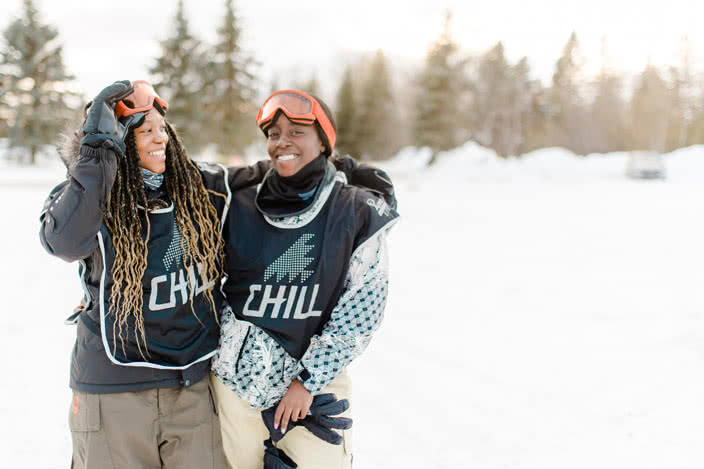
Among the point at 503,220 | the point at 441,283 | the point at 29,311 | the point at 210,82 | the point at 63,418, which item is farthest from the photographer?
the point at 210,82

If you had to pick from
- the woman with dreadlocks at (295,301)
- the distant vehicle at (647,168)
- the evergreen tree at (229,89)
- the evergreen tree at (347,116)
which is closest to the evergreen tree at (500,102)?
the evergreen tree at (347,116)

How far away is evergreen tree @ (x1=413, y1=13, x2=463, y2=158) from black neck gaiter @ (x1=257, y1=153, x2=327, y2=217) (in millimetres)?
29222

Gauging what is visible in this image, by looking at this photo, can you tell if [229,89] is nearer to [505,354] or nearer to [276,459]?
[505,354]

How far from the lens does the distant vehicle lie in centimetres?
2336

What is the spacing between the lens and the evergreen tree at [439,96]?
30094 mm

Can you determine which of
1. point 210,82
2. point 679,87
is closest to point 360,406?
point 210,82

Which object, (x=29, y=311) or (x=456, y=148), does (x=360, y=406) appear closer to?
(x=29, y=311)

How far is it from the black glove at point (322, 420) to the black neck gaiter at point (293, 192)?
0.81 metres

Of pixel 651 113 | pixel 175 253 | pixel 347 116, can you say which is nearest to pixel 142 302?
pixel 175 253

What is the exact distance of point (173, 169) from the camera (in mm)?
2000

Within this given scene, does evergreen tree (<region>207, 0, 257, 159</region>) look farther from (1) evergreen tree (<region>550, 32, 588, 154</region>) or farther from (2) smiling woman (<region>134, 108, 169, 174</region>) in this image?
(1) evergreen tree (<region>550, 32, 588, 154</region>)

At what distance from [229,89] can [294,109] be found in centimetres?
2438

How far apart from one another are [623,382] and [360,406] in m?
2.24

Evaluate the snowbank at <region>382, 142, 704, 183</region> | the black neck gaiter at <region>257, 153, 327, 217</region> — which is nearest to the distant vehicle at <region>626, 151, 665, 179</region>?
the snowbank at <region>382, 142, 704, 183</region>
